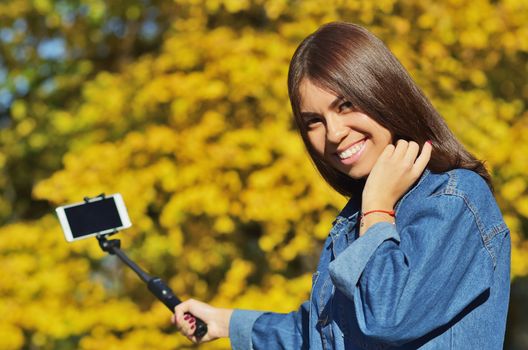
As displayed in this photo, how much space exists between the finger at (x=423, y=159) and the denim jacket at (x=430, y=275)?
36mm

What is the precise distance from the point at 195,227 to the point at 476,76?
1.76 meters

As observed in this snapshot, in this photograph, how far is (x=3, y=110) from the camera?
5812 millimetres

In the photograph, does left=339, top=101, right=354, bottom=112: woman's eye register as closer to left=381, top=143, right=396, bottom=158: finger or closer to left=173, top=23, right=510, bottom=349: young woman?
left=173, top=23, right=510, bottom=349: young woman

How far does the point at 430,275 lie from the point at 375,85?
38cm

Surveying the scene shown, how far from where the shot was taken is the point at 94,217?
2.20m

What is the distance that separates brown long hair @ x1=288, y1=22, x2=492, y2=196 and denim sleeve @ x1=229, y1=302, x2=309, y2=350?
23.4 inches

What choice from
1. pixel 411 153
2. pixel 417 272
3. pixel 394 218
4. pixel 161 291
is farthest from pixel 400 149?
pixel 161 291

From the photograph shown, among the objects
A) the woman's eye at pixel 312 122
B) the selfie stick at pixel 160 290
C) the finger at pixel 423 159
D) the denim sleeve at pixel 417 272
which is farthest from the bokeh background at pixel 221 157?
the denim sleeve at pixel 417 272

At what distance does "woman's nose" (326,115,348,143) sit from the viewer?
1.58 metres

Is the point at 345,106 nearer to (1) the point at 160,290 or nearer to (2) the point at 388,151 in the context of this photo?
(2) the point at 388,151

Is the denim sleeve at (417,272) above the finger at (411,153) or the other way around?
the other way around

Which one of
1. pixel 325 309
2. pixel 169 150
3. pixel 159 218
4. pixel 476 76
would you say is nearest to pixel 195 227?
pixel 159 218

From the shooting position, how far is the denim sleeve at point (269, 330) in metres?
2.02

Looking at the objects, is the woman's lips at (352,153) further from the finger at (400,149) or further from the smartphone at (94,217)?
the smartphone at (94,217)
